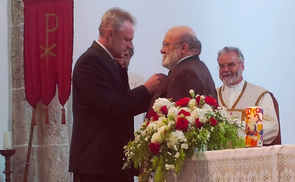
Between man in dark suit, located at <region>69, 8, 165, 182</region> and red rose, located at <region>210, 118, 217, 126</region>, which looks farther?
A: man in dark suit, located at <region>69, 8, 165, 182</region>

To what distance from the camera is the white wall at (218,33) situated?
6.08 metres

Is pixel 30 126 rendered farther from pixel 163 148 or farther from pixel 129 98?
pixel 163 148

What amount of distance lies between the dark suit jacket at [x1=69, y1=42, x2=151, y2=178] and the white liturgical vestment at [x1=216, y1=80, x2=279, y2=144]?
1728 millimetres

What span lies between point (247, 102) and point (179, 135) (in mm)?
2714

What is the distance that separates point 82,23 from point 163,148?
351 centimetres

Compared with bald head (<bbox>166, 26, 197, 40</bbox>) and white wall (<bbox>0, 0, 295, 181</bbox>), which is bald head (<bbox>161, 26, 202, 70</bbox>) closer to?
bald head (<bbox>166, 26, 197, 40</bbox>)

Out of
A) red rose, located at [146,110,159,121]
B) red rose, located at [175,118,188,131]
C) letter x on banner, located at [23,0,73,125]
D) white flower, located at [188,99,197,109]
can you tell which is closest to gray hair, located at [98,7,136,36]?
red rose, located at [146,110,159,121]

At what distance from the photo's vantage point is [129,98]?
12.6 feet

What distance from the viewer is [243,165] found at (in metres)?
2.74

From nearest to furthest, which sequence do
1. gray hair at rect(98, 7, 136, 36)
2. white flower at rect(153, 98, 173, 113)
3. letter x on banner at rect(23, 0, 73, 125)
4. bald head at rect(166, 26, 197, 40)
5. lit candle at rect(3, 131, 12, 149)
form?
white flower at rect(153, 98, 173, 113), bald head at rect(166, 26, 197, 40), gray hair at rect(98, 7, 136, 36), lit candle at rect(3, 131, 12, 149), letter x on banner at rect(23, 0, 73, 125)

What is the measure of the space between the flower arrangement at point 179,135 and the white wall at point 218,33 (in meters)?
3.09

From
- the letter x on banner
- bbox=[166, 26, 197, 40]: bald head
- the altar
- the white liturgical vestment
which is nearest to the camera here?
the altar

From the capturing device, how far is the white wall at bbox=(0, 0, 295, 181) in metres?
6.08

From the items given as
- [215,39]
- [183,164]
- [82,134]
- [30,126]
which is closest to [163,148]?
[183,164]
